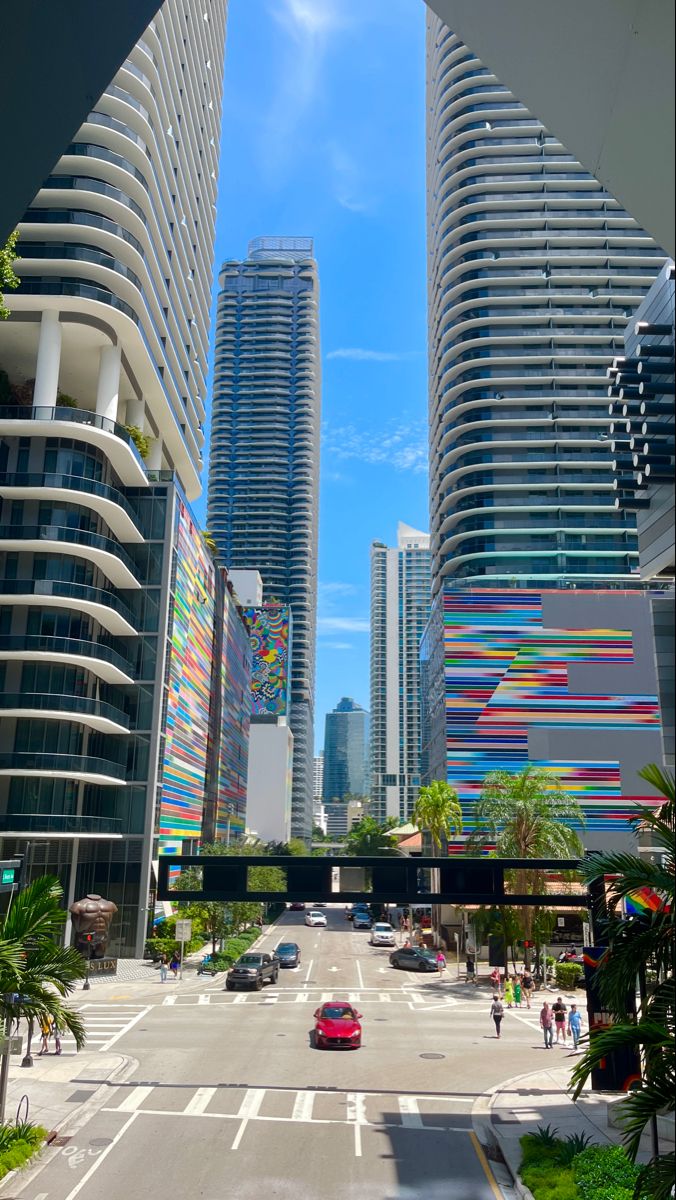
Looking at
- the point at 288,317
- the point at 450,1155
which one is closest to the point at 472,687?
the point at 450,1155

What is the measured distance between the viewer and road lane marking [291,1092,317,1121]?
1988 cm

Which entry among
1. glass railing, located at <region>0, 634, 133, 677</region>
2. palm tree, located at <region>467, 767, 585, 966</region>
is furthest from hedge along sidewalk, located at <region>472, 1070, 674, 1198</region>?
glass railing, located at <region>0, 634, 133, 677</region>

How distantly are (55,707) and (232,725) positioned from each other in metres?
45.8

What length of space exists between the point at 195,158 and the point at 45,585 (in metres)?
40.0

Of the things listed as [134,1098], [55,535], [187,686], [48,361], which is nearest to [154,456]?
[48,361]

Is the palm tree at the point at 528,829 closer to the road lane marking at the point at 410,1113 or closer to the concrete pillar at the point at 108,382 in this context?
the road lane marking at the point at 410,1113

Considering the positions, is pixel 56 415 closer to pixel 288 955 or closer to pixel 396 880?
pixel 288 955

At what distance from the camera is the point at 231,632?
84.6 meters

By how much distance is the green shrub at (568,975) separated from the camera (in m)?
41.7

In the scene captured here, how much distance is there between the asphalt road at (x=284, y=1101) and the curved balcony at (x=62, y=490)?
2412 cm

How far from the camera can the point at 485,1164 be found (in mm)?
17172

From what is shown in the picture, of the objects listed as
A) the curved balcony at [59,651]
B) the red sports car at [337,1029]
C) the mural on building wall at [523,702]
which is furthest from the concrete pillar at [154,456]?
the red sports car at [337,1029]

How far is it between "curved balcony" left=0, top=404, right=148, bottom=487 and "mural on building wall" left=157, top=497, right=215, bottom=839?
778cm

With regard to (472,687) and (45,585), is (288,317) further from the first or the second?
(45,585)
